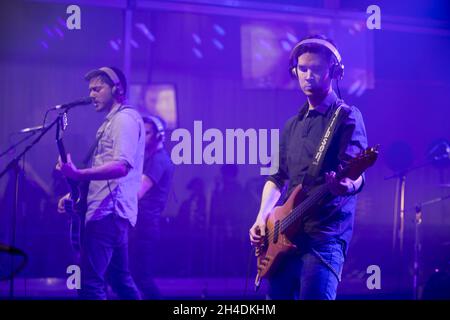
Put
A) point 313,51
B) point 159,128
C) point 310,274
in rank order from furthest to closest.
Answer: point 159,128 → point 313,51 → point 310,274

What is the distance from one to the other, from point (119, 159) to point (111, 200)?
29 centimetres

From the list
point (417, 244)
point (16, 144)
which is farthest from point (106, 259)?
point (417, 244)

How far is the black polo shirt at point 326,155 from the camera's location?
12.2 feet

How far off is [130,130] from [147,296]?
3.95 ft

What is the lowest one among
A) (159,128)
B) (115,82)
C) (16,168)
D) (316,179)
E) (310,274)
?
(310,274)

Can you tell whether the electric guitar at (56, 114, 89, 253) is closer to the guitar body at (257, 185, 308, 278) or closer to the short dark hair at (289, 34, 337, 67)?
the guitar body at (257, 185, 308, 278)

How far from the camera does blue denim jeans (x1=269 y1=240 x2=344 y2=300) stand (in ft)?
11.6

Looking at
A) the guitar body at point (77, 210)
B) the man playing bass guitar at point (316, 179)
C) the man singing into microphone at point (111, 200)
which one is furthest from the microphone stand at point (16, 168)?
the man playing bass guitar at point (316, 179)

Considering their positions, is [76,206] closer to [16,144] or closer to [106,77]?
[16,144]

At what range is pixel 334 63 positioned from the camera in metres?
4.17

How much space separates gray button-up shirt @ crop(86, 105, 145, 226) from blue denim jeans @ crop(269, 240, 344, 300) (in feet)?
3.87

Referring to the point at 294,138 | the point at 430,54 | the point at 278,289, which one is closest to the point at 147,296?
the point at 278,289

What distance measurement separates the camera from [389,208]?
15.0 feet

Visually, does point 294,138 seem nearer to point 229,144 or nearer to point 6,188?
point 229,144
